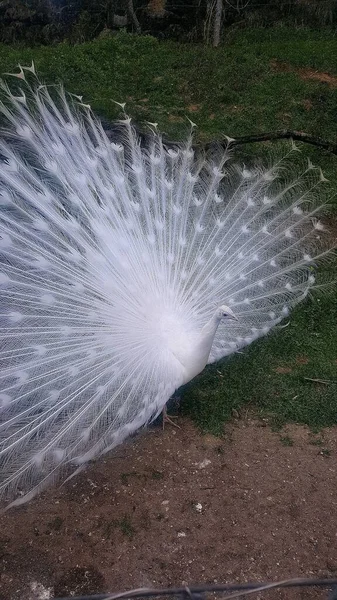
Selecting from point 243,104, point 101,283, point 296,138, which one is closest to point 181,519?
point 101,283

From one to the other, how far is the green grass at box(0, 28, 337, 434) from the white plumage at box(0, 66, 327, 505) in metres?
0.37

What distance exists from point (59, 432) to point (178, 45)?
8760 mm

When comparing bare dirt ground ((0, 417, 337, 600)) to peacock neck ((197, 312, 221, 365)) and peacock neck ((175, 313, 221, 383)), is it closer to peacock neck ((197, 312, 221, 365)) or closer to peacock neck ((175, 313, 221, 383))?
peacock neck ((175, 313, 221, 383))

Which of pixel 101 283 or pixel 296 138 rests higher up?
pixel 296 138

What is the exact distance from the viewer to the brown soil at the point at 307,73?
9.62 meters

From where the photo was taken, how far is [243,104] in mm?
8906

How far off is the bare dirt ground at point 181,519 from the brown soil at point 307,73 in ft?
22.2

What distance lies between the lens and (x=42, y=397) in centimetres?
395

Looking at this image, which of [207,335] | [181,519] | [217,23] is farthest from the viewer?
[217,23]

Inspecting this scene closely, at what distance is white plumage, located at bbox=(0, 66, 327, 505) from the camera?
3932 mm

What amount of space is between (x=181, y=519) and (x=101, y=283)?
5.37 ft

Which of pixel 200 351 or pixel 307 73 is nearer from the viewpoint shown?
pixel 200 351

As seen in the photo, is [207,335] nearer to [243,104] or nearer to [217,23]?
[243,104]

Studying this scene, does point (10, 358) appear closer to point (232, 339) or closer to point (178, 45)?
point (232, 339)
